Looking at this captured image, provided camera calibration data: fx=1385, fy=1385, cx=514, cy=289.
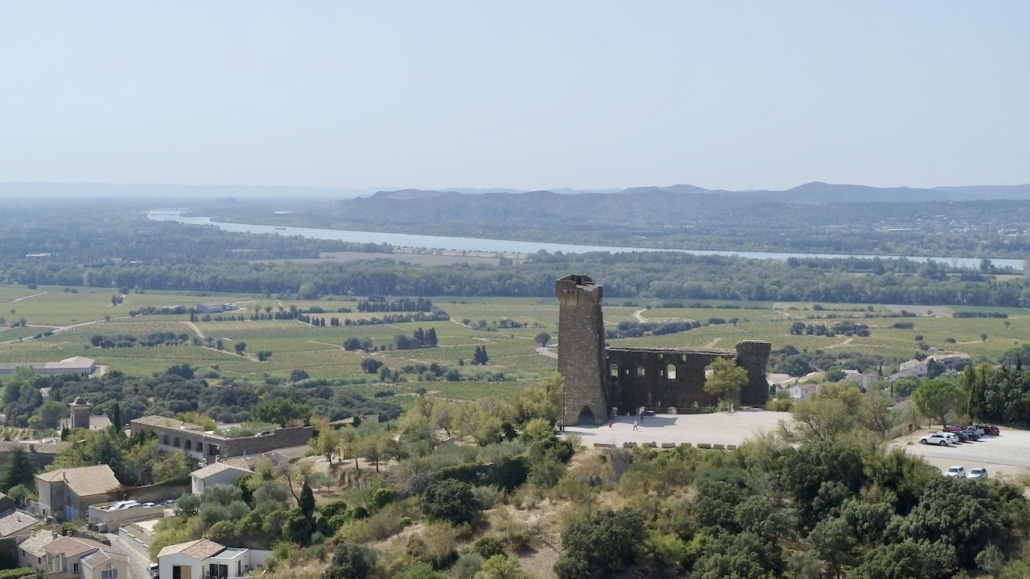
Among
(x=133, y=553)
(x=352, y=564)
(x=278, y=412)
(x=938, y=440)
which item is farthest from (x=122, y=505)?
(x=938, y=440)

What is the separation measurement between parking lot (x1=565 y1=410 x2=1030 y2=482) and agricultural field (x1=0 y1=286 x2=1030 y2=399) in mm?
32467

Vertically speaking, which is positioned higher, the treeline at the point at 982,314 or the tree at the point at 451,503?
the tree at the point at 451,503

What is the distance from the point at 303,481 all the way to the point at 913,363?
56887 mm

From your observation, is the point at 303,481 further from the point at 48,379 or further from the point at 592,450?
the point at 48,379

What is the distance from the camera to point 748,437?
39.4 m

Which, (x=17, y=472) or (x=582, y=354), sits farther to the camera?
(x=17, y=472)

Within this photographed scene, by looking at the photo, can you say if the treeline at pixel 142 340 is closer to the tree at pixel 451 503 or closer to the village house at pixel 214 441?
the village house at pixel 214 441

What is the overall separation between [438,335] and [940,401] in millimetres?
80000

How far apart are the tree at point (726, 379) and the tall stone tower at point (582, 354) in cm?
352

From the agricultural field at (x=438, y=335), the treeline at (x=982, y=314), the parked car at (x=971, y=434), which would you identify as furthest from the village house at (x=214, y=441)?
the treeline at (x=982, y=314)

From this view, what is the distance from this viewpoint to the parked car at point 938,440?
3741cm

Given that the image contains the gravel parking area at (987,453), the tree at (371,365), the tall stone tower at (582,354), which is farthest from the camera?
the tree at (371,365)

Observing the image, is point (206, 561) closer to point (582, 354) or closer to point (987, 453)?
point (582, 354)

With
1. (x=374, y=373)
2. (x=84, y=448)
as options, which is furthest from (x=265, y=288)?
(x=84, y=448)
